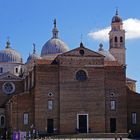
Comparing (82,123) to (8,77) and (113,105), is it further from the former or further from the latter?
(8,77)

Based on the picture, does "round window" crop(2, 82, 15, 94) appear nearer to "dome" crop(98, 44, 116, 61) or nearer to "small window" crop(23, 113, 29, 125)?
"small window" crop(23, 113, 29, 125)

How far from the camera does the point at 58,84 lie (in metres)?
66.6

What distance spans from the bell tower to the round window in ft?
77.9

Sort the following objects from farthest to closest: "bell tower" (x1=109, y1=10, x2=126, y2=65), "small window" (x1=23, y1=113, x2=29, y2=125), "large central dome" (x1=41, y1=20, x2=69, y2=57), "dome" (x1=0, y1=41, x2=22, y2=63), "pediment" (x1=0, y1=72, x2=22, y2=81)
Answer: "bell tower" (x1=109, y1=10, x2=126, y2=65) < "dome" (x1=0, y1=41, x2=22, y2=63) < "large central dome" (x1=41, y1=20, x2=69, y2=57) < "pediment" (x1=0, y1=72, x2=22, y2=81) < "small window" (x1=23, y1=113, x2=29, y2=125)

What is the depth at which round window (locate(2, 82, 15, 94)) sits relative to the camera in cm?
7844

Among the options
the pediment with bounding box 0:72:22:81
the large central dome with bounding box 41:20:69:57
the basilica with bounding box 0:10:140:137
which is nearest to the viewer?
the basilica with bounding box 0:10:140:137

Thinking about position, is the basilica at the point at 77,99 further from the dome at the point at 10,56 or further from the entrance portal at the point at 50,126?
the dome at the point at 10,56

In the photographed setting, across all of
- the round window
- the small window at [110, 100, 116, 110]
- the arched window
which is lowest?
the small window at [110, 100, 116, 110]

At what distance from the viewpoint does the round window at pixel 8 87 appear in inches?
3088

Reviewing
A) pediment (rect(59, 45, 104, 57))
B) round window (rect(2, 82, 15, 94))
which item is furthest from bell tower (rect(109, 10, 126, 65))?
pediment (rect(59, 45, 104, 57))

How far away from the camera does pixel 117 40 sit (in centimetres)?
9594

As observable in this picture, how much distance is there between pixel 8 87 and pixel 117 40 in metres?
25.7

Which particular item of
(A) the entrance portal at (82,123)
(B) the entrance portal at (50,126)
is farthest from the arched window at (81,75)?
(B) the entrance portal at (50,126)

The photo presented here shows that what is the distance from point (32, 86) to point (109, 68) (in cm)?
1003
